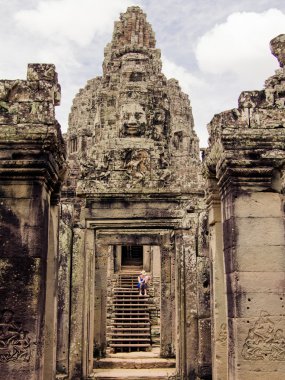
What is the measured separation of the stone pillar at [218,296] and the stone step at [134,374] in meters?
4.71

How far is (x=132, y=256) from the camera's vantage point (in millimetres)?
29750

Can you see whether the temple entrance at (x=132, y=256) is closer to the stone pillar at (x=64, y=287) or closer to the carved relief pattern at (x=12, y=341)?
the stone pillar at (x=64, y=287)

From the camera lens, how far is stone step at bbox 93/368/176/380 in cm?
1188

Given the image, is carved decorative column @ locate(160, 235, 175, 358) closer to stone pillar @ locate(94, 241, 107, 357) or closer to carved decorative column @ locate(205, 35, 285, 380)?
stone pillar @ locate(94, 241, 107, 357)

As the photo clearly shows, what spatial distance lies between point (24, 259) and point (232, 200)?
242cm

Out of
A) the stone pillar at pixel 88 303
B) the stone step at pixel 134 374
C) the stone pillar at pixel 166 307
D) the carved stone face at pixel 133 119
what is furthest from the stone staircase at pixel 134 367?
the carved stone face at pixel 133 119

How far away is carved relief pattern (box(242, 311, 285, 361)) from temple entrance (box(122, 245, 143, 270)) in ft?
72.5

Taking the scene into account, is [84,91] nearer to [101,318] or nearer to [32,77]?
[101,318]

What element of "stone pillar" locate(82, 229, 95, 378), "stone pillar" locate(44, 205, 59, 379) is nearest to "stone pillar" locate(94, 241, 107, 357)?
"stone pillar" locate(82, 229, 95, 378)

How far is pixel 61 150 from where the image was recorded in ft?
21.3

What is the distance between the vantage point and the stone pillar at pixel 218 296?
7195 millimetres

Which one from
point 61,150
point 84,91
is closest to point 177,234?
point 61,150

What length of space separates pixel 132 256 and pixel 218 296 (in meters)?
22.7

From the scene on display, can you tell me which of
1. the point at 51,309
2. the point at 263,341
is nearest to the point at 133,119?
the point at 51,309
